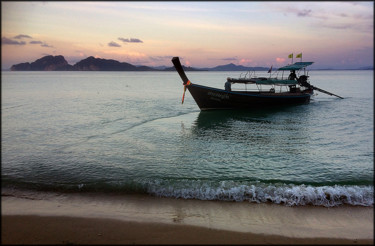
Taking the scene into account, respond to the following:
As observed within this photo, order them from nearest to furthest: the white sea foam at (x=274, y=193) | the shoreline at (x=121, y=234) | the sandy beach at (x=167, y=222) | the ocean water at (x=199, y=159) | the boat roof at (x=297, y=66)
→ the shoreline at (x=121, y=234)
the sandy beach at (x=167, y=222)
the white sea foam at (x=274, y=193)
the ocean water at (x=199, y=159)
the boat roof at (x=297, y=66)

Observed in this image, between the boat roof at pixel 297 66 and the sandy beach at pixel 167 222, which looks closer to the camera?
the sandy beach at pixel 167 222

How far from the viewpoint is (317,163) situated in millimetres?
10406

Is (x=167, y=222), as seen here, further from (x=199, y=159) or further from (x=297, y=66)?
(x=297, y=66)

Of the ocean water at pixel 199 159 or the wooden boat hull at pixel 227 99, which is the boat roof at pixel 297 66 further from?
the ocean water at pixel 199 159

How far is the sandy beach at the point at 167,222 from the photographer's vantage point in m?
5.21

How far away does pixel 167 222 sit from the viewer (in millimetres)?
5871

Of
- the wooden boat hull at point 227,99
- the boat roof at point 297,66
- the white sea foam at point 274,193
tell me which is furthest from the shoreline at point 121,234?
the boat roof at point 297,66

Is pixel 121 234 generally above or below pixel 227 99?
below

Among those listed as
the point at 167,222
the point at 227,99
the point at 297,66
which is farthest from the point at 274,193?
the point at 297,66

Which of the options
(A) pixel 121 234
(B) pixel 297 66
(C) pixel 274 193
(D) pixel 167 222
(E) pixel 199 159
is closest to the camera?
(A) pixel 121 234

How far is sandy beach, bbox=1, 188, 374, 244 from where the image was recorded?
17.1 feet

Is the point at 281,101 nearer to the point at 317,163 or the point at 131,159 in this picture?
the point at 317,163

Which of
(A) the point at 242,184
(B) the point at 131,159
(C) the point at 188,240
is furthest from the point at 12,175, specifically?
(A) the point at 242,184

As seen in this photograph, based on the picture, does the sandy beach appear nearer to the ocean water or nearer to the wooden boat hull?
the ocean water
